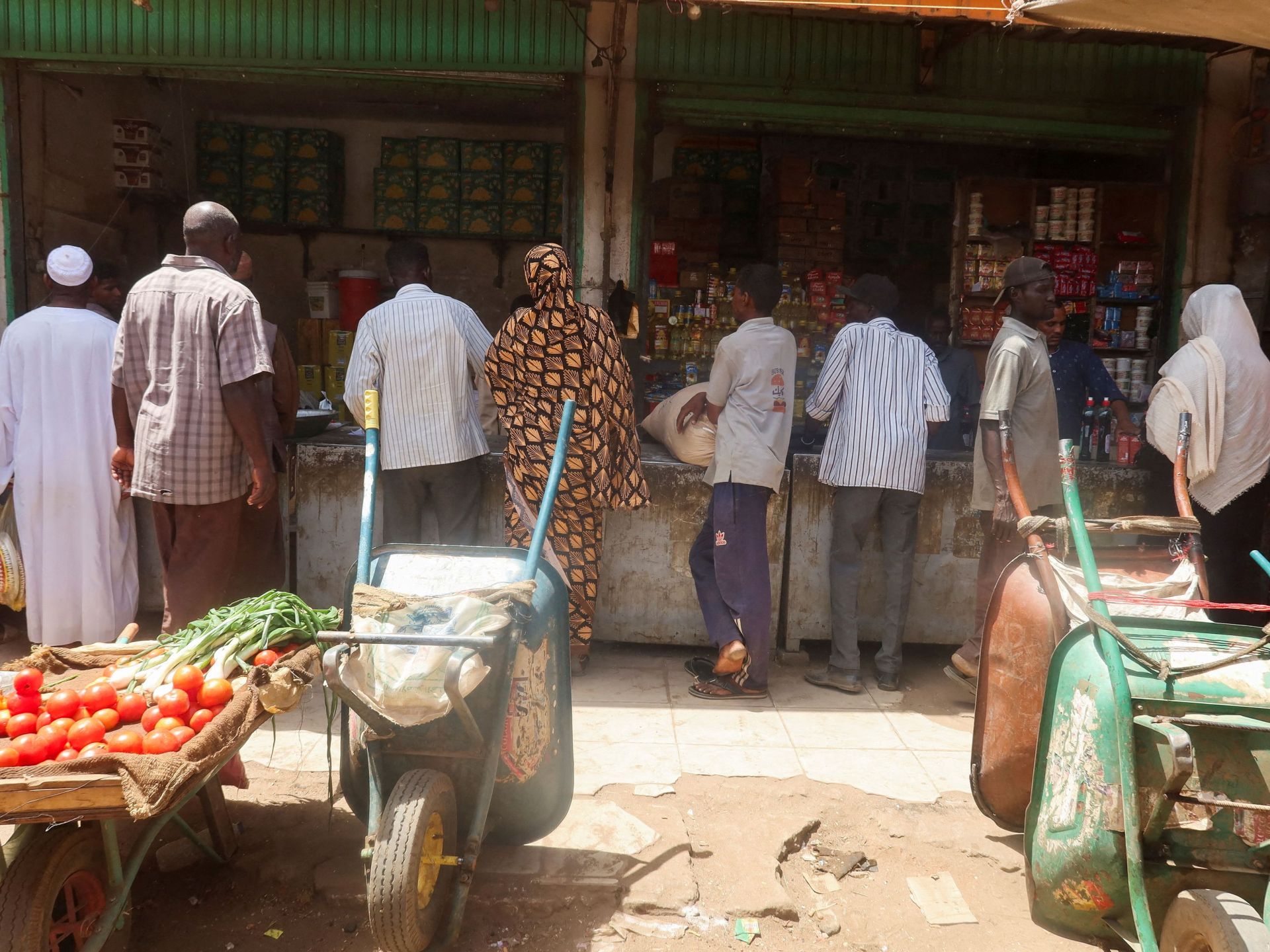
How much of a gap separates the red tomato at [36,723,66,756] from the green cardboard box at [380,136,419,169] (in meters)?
6.84

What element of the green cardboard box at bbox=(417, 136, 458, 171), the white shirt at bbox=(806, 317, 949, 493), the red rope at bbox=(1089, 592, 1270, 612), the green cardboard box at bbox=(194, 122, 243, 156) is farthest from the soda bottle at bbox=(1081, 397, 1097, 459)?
the green cardboard box at bbox=(194, 122, 243, 156)

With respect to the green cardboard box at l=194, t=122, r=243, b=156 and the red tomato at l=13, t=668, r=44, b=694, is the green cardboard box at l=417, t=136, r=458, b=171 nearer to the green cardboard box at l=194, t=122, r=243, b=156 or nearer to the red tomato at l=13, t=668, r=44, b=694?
the green cardboard box at l=194, t=122, r=243, b=156

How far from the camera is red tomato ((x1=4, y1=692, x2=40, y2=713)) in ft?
8.14

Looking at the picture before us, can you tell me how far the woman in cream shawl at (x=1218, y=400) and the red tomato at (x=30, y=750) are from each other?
13.9 feet

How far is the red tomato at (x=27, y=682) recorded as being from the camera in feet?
8.27

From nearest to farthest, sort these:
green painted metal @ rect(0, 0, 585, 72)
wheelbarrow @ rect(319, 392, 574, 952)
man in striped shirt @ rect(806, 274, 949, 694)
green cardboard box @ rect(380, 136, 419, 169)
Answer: wheelbarrow @ rect(319, 392, 574, 952)
man in striped shirt @ rect(806, 274, 949, 694)
green painted metal @ rect(0, 0, 585, 72)
green cardboard box @ rect(380, 136, 419, 169)

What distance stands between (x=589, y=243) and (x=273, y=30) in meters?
2.10

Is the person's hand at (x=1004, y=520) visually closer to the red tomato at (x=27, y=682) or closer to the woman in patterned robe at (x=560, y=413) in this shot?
the woman in patterned robe at (x=560, y=413)

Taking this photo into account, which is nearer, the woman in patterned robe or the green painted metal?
the woman in patterned robe

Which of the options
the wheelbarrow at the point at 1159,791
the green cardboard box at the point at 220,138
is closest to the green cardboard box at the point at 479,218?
the green cardboard box at the point at 220,138

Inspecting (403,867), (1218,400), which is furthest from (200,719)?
(1218,400)

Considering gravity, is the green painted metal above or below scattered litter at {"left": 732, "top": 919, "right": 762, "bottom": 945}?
above

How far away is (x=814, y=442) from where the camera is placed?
5.61m

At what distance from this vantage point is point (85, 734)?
2355mm
